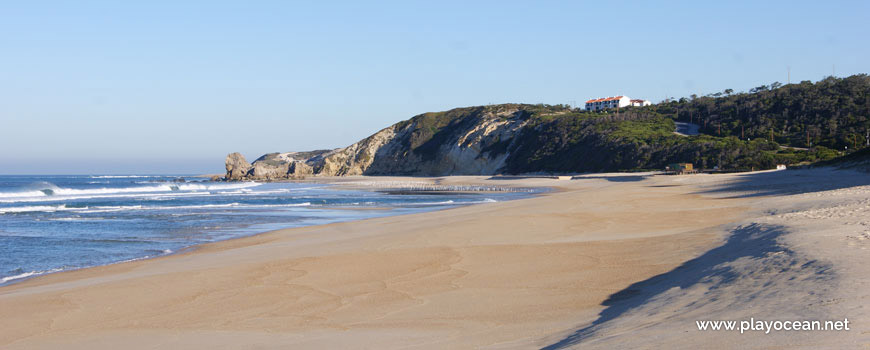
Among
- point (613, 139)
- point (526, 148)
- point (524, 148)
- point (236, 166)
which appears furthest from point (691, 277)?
point (236, 166)

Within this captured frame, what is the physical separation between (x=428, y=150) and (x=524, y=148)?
21.4 metres

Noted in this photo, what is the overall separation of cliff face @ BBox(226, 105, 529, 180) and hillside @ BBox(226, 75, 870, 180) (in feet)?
0.61

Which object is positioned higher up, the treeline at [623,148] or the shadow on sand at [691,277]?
the treeline at [623,148]

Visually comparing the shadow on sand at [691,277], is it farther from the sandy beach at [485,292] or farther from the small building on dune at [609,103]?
the small building on dune at [609,103]

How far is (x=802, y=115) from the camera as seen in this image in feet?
214

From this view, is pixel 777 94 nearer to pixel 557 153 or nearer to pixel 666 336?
pixel 557 153

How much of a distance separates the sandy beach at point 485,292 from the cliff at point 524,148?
143 feet

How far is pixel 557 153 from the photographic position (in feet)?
244

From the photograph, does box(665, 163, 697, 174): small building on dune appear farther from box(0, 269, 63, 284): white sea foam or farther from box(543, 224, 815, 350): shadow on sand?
box(0, 269, 63, 284): white sea foam

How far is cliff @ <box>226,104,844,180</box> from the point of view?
55.9m

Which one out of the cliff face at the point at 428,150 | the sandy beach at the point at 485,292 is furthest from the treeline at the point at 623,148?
the sandy beach at the point at 485,292

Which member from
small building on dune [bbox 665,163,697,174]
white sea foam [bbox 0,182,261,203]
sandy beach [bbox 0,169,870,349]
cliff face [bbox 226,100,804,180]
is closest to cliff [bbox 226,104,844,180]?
cliff face [bbox 226,100,804,180]

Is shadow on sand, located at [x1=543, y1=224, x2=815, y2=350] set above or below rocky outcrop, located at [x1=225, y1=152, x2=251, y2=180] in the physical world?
below

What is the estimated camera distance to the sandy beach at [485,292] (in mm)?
5086
